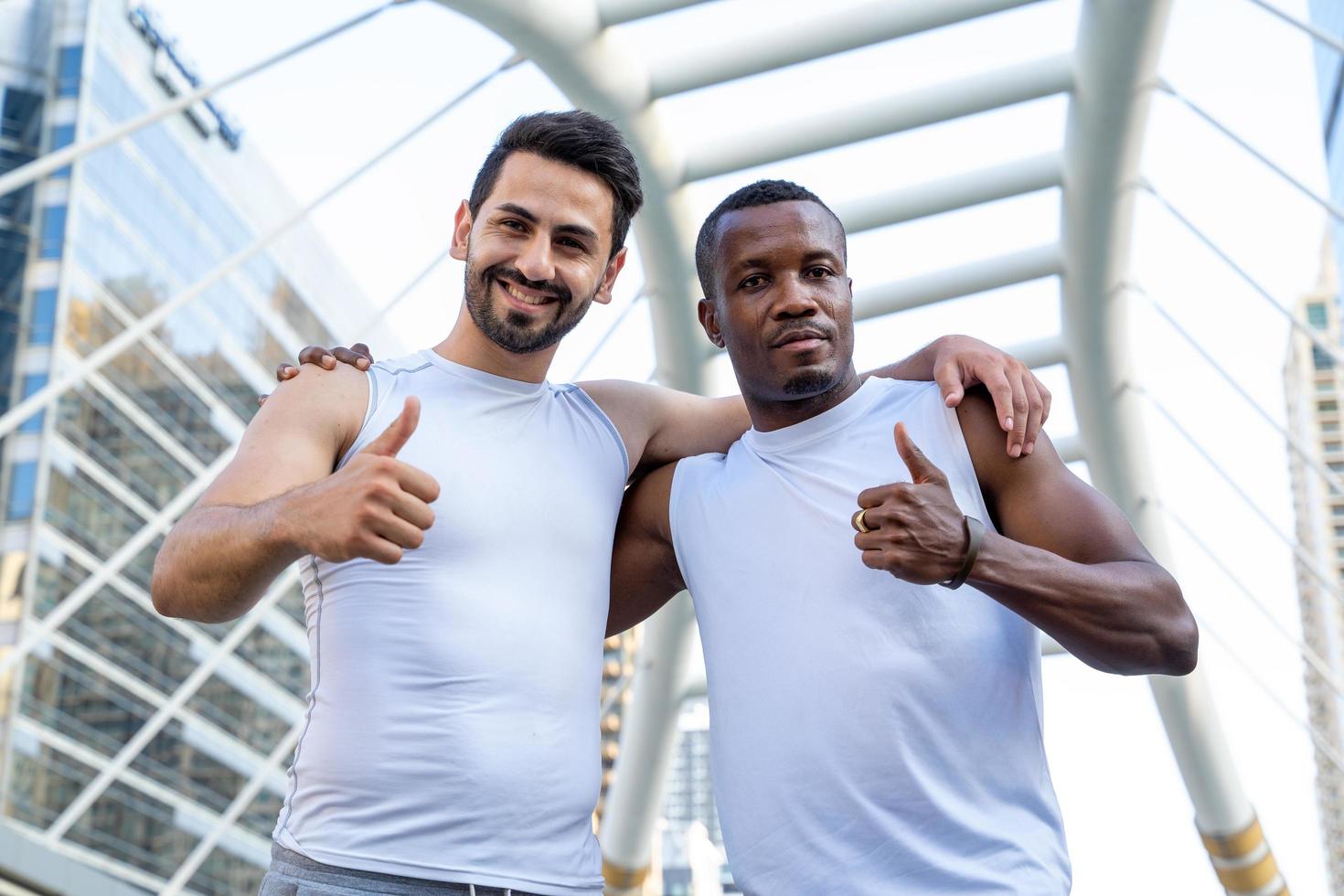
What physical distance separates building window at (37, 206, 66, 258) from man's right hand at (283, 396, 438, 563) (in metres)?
34.6

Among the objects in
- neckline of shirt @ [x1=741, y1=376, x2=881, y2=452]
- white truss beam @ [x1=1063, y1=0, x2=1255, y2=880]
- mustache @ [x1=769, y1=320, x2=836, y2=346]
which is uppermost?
white truss beam @ [x1=1063, y1=0, x2=1255, y2=880]

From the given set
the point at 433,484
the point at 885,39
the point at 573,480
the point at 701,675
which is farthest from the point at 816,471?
the point at 701,675

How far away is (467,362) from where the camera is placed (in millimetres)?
3041

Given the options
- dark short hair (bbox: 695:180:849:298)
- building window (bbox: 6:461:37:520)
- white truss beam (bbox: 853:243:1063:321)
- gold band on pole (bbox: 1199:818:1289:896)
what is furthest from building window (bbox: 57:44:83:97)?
dark short hair (bbox: 695:180:849:298)

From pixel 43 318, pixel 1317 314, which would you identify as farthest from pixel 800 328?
pixel 1317 314

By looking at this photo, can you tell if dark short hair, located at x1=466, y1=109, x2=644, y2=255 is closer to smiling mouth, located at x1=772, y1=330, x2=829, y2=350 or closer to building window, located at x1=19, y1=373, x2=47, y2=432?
smiling mouth, located at x1=772, y1=330, x2=829, y2=350

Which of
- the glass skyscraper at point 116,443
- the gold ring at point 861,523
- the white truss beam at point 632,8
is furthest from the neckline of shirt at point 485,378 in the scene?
the glass skyscraper at point 116,443

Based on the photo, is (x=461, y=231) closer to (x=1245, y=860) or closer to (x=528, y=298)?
(x=528, y=298)

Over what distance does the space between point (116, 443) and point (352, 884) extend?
1357 inches

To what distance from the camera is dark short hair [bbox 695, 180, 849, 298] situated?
123 inches

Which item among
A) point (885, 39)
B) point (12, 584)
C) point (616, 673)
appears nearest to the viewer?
point (885, 39)

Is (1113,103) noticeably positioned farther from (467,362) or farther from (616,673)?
(616,673)

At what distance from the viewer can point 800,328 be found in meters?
2.95

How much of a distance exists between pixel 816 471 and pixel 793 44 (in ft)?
18.3
